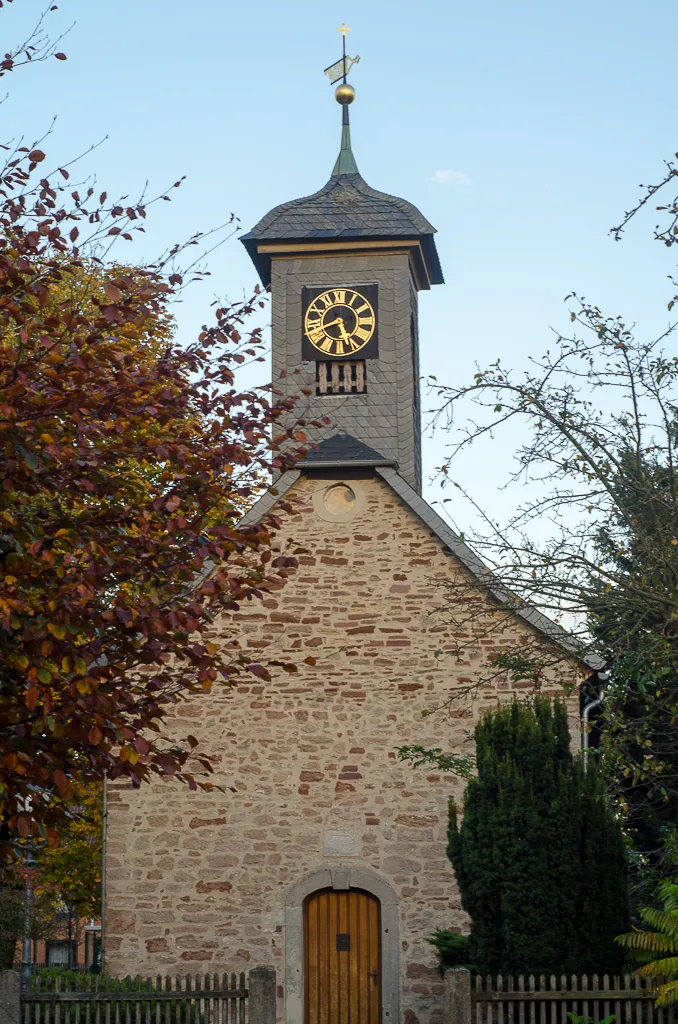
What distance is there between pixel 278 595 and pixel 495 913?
553 cm

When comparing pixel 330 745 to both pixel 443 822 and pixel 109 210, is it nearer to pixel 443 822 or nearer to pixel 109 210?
pixel 443 822

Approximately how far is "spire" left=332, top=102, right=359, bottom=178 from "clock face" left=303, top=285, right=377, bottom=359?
3093 mm

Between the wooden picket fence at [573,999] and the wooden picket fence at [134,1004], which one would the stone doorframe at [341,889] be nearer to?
the wooden picket fence at [134,1004]

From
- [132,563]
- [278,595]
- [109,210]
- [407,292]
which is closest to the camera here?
[132,563]

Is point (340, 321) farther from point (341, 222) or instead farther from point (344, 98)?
point (344, 98)

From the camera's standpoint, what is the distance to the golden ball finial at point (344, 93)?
75.3 feet

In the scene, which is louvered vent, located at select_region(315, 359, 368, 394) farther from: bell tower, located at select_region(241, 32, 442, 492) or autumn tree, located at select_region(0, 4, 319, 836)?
autumn tree, located at select_region(0, 4, 319, 836)

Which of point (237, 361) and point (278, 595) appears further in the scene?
point (278, 595)

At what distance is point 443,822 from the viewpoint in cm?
1552

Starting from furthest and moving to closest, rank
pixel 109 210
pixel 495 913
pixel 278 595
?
1. pixel 278 595
2. pixel 495 913
3. pixel 109 210

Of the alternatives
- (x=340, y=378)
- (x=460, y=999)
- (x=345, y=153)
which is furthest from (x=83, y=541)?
(x=345, y=153)

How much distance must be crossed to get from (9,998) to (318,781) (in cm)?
490

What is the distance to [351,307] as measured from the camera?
19.8 metres

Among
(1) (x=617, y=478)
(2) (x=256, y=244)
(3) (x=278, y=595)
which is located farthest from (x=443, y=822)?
(2) (x=256, y=244)
